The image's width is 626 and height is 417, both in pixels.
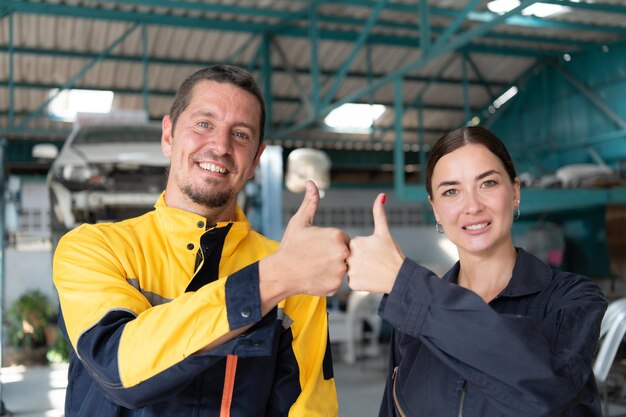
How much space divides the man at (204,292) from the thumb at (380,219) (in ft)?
0.30

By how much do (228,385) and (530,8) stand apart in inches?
472

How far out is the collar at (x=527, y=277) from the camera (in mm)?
1650

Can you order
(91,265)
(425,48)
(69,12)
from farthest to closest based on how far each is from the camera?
(69,12)
(425,48)
(91,265)

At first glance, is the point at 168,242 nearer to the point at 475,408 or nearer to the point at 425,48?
the point at 475,408

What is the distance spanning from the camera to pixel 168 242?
1.66 metres

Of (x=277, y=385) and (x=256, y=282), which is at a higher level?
(x=256, y=282)

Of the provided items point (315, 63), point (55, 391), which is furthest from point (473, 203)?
point (315, 63)

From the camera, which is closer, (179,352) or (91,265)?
(179,352)

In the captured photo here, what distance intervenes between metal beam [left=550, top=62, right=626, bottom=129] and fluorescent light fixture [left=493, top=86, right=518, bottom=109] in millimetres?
1321

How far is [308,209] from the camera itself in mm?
1448

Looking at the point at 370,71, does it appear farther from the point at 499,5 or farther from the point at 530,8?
the point at 530,8

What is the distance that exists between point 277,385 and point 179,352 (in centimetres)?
46

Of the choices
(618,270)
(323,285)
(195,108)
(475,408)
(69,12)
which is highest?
(69,12)

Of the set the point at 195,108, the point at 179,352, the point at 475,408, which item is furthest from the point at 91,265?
the point at 475,408
